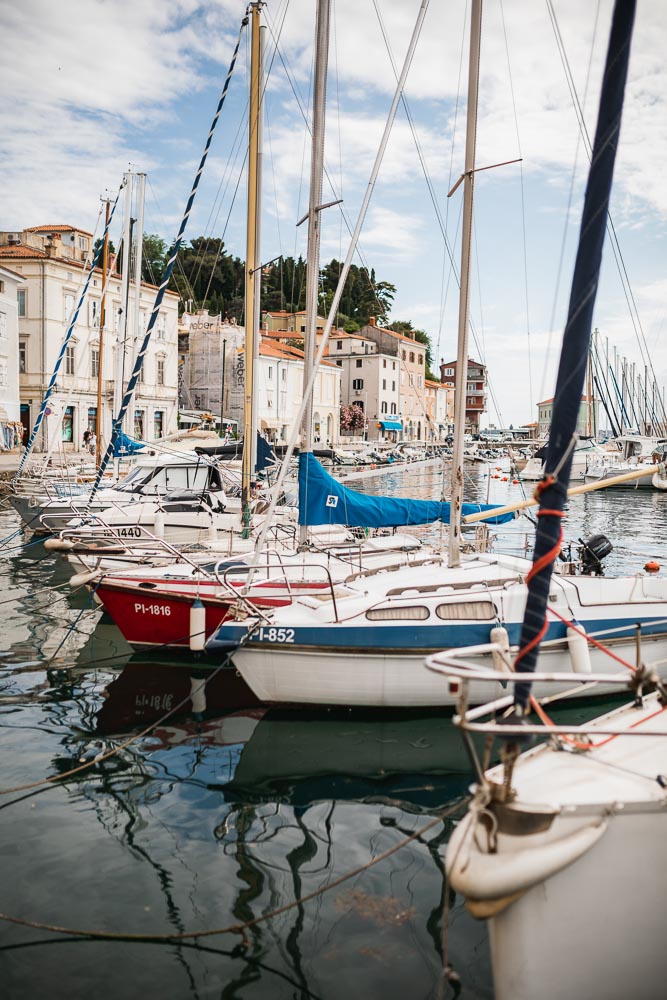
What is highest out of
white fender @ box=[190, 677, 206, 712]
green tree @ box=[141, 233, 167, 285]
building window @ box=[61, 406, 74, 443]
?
green tree @ box=[141, 233, 167, 285]

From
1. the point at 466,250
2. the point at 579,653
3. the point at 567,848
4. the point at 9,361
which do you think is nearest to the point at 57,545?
the point at 466,250

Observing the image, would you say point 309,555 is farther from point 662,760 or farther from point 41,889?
point 662,760

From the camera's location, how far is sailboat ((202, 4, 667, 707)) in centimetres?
938

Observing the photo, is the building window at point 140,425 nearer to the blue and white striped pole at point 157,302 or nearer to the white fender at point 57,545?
the blue and white striped pole at point 157,302

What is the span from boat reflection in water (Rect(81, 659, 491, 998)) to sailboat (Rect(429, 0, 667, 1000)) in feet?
3.62

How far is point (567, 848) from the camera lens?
4180mm

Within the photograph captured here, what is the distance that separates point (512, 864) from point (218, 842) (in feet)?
12.2

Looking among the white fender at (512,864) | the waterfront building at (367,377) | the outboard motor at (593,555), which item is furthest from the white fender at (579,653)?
the waterfront building at (367,377)

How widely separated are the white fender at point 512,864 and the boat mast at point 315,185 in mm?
8265

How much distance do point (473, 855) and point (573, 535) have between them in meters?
25.6

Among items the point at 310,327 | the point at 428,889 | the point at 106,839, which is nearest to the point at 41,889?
the point at 106,839

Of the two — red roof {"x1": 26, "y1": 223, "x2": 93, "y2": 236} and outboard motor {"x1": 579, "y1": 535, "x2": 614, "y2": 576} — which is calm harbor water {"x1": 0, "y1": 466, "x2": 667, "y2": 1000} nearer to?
outboard motor {"x1": 579, "y1": 535, "x2": 614, "y2": 576}

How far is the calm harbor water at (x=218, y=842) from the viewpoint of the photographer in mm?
5254

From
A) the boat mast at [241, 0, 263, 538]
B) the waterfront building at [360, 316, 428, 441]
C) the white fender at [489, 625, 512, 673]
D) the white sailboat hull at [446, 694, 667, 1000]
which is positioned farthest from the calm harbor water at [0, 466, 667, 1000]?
the waterfront building at [360, 316, 428, 441]
